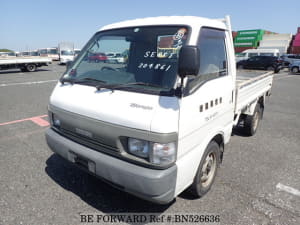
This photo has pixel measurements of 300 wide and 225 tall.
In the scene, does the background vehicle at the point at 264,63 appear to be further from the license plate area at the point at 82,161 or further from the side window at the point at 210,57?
the license plate area at the point at 82,161

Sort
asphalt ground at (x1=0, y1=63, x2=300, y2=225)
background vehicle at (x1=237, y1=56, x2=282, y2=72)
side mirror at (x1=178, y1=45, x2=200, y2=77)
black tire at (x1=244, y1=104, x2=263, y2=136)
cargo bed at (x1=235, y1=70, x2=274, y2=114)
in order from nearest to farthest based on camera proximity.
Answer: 1. side mirror at (x1=178, y1=45, x2=200, y2=77)
2. asphalt ground at (x1=0, y1=63, x2=300, y2=225)
3. cargo bed at (x1=235, y1=70, x2=274, y2=114)
4. black tire at (x1=244, y1=104, x2=263, y2=136)
5. background vehicle at (x1=237, y1=56, x2=282, y2=72)

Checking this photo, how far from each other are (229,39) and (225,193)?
6.85ft

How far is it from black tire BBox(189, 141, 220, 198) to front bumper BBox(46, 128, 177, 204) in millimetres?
559

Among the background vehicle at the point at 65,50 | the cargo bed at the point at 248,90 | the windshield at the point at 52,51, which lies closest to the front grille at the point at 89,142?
the cargo bed at the point at 248,90

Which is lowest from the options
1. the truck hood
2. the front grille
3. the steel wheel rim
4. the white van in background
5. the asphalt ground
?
the asphalt ground

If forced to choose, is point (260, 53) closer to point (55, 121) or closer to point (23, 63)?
point (23, 63)

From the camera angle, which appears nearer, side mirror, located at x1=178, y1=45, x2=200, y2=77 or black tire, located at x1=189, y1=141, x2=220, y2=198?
side mirror, located at x1=178, y1=45, x2=200, y2=77

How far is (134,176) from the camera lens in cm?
198

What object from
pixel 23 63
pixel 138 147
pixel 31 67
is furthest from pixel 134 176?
pixel 31 67

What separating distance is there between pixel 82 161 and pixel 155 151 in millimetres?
938

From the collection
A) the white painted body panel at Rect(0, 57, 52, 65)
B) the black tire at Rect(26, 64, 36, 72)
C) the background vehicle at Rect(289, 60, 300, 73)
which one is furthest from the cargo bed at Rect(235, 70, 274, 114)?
the background vehicle at Rect(289, 60, 300, 73)

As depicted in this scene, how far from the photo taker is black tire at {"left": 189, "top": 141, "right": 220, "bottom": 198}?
8.29 feet

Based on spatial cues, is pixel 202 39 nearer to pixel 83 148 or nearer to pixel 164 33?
pixel 164 33

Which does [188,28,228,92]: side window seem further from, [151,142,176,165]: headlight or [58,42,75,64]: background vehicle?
[58,42,75,64]: background vehicle
